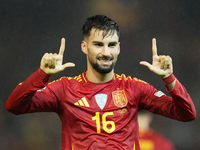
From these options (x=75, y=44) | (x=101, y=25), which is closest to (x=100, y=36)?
(x=101, y=25)

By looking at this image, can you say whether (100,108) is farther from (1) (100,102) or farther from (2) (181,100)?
(2) (181,100)

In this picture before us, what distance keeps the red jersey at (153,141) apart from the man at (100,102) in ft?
2.86

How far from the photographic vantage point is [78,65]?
3.09 m

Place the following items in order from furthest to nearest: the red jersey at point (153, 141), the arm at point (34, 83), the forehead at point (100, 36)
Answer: the red jersey at point (153, 141) → the forehead at point (100, 36) → the arm at point (34, 83)

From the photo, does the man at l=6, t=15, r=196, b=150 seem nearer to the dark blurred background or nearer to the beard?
the beard

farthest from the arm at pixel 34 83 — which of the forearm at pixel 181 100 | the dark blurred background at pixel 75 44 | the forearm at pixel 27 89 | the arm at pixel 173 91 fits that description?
the dark blurred background at pixel 75 44

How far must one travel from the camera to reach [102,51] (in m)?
1.93

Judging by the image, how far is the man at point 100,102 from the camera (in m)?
1.86

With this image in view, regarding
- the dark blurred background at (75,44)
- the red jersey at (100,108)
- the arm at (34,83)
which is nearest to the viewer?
the arm at (34,83)

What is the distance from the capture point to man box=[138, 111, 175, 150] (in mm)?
2824

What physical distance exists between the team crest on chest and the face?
7.2 inches

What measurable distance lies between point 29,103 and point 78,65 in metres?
1.34

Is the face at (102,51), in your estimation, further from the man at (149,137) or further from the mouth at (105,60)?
the man at (149,137)

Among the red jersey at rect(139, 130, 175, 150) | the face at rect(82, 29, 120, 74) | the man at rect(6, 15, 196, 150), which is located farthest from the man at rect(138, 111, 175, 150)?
the face at rect(82, 29, 120, 74)
